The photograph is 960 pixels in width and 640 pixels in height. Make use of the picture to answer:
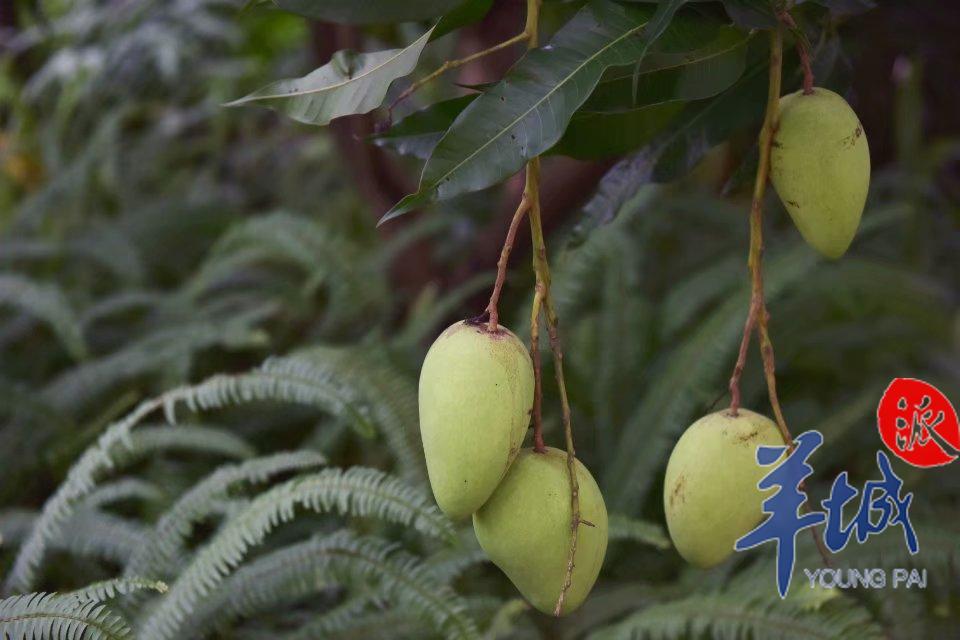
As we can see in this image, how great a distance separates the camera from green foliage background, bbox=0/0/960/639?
882 mm

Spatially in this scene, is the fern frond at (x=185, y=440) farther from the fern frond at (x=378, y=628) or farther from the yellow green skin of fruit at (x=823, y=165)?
the yellow green skin of fruit at (x=823, y=165)

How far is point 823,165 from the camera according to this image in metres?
0.47

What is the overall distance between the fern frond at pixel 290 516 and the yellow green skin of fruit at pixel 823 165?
48 cm

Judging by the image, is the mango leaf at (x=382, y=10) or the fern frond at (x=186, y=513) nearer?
the mango leaf at (x=382, y=10)

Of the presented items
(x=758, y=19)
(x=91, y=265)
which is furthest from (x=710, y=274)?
(x=91, y=265)

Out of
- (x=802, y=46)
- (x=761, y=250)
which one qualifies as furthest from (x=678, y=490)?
(x=802, y=46)

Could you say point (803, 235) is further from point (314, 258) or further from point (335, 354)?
point (314, 258)

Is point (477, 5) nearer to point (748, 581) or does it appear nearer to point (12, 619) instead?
point (12, 619)

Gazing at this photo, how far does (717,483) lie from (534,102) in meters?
0.20

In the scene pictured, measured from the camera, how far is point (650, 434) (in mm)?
1293

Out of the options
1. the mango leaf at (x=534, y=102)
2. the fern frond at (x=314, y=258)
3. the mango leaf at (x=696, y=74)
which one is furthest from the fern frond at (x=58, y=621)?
the fern frond at (x=314, y=258)

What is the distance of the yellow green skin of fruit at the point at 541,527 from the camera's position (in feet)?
1.48

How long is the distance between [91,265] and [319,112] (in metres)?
1.72

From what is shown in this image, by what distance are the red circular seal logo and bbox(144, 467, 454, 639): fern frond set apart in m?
0.39
